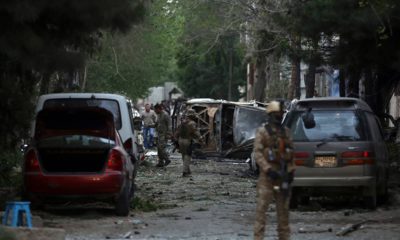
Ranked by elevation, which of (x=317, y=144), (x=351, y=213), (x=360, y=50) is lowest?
(x=351, y=213)

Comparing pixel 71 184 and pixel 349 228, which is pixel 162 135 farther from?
pixel 349 228

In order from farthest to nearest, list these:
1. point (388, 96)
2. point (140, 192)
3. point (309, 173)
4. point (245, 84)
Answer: point (245, 84) → point (388, 96) → point (140, 192) → point (309, 173)

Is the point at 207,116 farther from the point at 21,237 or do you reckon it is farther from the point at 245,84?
the point at 245,84

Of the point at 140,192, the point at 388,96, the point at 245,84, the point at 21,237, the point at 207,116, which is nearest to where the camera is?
the point at 21,237

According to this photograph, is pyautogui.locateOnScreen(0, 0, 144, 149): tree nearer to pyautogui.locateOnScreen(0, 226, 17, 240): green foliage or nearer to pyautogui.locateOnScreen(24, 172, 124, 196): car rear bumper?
pyautogui.locateOnScreen(24, 172, 124, 196): car rear bumper

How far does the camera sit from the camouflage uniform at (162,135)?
2591 cm

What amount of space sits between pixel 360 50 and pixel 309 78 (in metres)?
13.5

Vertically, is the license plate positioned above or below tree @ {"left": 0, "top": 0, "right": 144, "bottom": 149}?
below

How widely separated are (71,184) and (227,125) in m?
16.9

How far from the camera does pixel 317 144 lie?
583 inches

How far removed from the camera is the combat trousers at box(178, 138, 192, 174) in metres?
22.8

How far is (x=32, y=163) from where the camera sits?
1392 centimetres

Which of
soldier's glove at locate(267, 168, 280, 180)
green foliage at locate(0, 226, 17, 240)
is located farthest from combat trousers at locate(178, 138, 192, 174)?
green foliage at locate(0, 226, 17, 240)

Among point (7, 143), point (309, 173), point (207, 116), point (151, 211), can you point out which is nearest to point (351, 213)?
point (309, 173)
